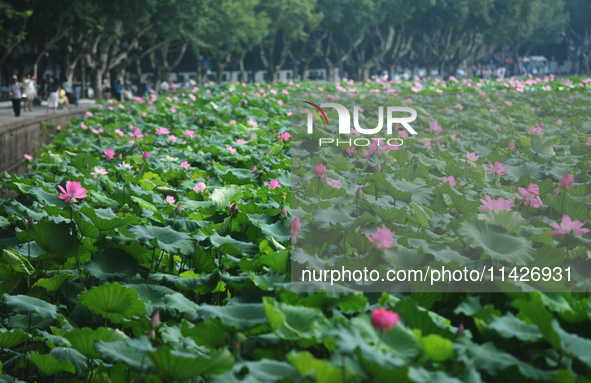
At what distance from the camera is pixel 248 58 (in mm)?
52719

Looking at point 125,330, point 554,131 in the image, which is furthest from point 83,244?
point 554,131

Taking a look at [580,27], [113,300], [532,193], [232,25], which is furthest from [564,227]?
[580,27]

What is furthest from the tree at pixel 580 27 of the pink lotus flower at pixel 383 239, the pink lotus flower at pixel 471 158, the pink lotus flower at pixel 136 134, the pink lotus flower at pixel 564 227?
the pink lotus flower at pixel 383 239

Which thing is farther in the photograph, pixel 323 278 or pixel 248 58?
pixel 248 58

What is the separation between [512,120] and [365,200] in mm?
5043

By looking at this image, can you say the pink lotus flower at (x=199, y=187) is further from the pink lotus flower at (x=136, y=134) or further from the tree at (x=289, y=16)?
the tree at (x=289, y=16)

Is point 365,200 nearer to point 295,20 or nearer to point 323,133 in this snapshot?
point 323,133

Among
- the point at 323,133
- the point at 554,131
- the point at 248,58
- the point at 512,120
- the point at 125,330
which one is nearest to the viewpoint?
the point at 125,330

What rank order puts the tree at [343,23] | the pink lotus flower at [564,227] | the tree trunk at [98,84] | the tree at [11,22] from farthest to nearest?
the tree at [343,23]
the tree trunk at [98,84]
the tree at [11,22]
the pink lotus flower at [564,227]

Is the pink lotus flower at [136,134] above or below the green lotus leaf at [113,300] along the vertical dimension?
below

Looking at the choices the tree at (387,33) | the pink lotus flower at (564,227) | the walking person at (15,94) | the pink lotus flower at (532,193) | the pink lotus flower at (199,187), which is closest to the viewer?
the pink lotus flower at (564,227)

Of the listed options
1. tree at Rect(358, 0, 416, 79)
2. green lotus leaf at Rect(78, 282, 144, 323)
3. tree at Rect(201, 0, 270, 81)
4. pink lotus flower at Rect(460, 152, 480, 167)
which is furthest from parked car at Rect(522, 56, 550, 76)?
green lotus leaf at Rect(78, 282, 144, 323)

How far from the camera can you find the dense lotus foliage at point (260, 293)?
1.73 metres

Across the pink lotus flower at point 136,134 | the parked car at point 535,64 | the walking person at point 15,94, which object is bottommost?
the parked car at point 535,64
